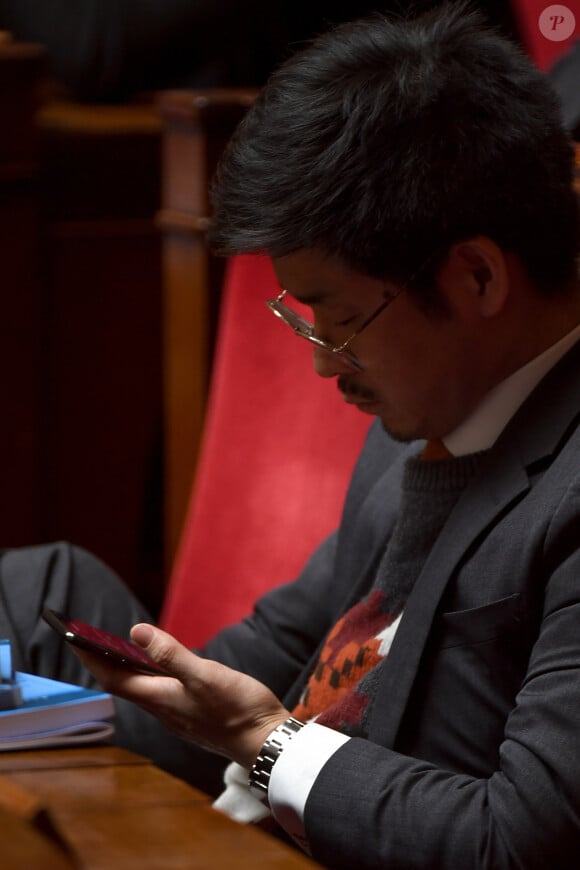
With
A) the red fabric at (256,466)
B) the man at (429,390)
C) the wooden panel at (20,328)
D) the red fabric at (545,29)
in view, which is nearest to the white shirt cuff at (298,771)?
the man at (429,390)

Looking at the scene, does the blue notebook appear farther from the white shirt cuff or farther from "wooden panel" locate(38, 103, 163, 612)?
"wooden panel" locate(38, 103, 163, 612)

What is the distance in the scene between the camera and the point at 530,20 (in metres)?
1.50

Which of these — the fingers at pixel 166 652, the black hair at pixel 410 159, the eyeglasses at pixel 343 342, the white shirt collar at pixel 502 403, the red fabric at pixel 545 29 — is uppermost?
the red fabric at pixel 545 29

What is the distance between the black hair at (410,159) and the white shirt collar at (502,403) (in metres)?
0.05

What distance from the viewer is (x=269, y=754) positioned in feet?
3.63

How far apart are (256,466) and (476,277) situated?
2.05 ft

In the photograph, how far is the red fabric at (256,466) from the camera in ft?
5.35

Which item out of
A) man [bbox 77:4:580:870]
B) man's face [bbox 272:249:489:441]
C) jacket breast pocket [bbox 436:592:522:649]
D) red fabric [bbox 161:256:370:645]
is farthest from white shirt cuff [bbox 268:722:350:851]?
red fabric [bbox 161:256:370:645]

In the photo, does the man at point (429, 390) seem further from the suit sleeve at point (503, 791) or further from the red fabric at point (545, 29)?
the red fabric at point (545, 29)

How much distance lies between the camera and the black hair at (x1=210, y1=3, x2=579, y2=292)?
3.58ft

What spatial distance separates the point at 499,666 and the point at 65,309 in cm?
186

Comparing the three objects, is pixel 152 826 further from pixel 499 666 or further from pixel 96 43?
pixel 96 43

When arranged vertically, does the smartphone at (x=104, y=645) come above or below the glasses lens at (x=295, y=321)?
below

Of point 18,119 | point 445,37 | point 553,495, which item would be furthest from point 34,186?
point 553,495
